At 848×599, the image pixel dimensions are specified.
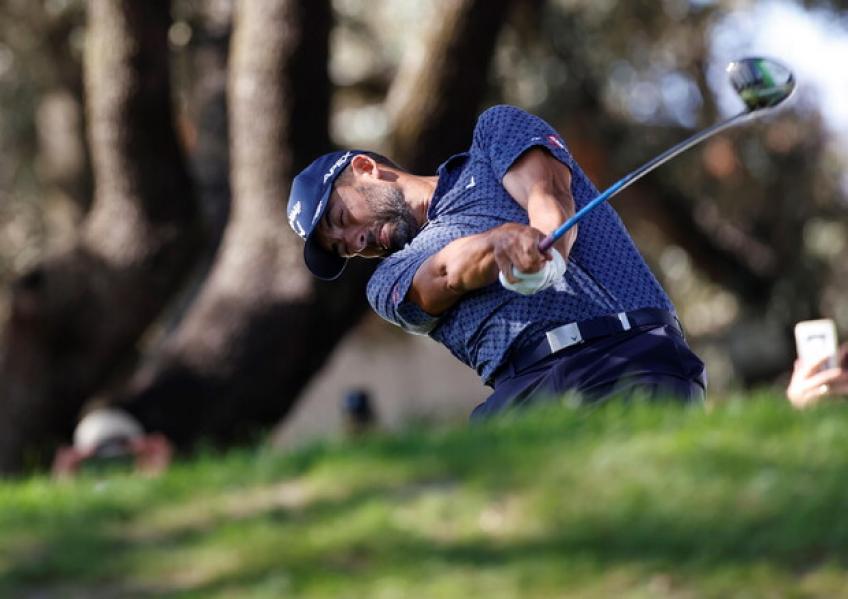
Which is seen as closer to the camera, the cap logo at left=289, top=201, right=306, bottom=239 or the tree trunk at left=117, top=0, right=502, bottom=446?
the cap logo at left=289, top=201, right=306, bottom=239

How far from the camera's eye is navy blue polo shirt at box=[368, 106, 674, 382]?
4.88 metres

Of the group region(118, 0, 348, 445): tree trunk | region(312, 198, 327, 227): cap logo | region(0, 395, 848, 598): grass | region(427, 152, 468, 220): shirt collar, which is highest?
region(118, 0, 348, 445): tree trunk

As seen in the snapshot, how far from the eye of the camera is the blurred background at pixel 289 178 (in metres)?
11.0

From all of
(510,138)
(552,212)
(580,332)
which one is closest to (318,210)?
(510,138)

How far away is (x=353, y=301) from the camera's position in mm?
11336

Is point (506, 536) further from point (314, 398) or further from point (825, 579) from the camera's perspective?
point (314, 398)

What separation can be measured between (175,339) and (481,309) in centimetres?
662

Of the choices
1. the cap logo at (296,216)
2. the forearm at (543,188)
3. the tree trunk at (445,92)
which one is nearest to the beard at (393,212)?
the cap logo at (296,216)

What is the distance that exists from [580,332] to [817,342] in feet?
2.95

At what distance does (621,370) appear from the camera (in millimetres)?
4789

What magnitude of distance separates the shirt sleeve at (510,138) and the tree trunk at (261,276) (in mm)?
5736

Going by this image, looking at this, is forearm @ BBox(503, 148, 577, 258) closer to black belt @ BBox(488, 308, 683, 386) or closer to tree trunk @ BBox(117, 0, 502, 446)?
black belt @ BBox(488, 308, 683, 386)

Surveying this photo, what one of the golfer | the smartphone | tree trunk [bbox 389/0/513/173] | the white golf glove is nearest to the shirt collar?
the golfer

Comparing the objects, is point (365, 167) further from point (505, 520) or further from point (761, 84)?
point (505, 520)
